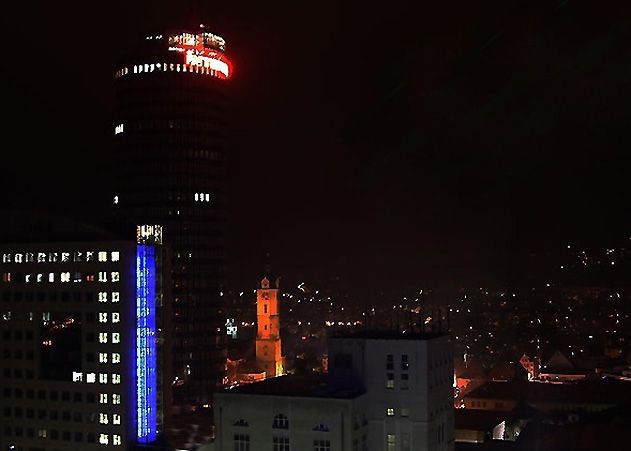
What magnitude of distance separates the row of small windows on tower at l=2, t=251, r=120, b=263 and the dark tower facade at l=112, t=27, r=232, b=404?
25503 millimetres

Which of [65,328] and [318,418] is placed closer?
[318,418]

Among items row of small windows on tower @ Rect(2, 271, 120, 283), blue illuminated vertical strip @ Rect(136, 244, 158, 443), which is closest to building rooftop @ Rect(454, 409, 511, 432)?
blue illuminated vertical strip @ Rect(136, 244, 158, 443)

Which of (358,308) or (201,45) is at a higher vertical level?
(201,45)

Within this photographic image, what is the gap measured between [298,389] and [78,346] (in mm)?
22368

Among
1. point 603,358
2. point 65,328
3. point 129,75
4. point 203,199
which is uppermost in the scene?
point 129,75

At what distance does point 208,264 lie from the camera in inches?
3344

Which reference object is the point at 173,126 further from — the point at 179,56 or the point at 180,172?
the point at 179,56

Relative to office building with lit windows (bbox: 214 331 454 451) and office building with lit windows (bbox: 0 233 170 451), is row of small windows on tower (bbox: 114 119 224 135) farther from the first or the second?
office building with lit windows (bbox: 214 331 454 451)

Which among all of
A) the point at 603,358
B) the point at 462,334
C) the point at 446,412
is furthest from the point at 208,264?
the point at 462,334

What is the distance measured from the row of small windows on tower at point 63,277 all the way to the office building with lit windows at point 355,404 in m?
19.1

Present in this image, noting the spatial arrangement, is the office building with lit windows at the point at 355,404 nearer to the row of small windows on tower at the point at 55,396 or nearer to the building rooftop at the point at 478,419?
the row of small windows on tower at the point at 55,396

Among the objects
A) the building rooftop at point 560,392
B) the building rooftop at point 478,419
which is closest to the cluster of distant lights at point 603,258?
the building rooftop at point 560,392

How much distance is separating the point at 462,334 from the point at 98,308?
98571 mm

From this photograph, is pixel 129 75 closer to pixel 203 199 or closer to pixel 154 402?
pixel 203 199
